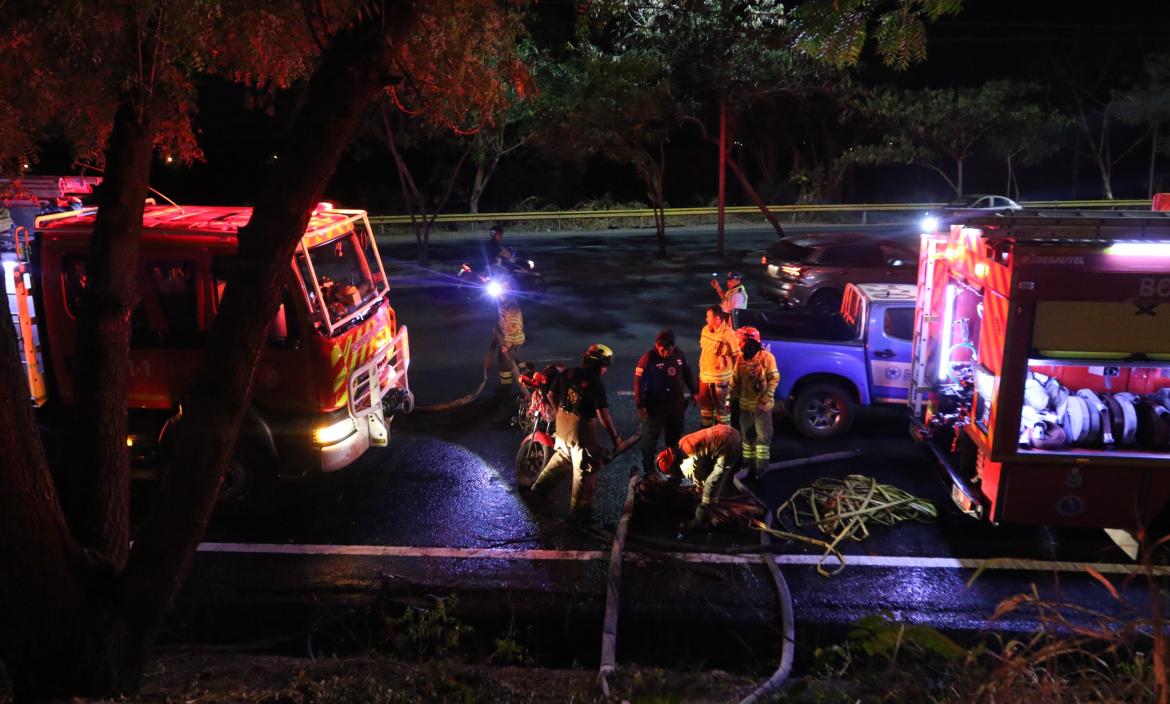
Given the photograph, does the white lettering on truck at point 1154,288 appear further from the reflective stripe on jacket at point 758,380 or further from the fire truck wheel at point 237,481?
the fire truck wheel at point 237,481

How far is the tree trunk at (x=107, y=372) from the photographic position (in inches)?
174

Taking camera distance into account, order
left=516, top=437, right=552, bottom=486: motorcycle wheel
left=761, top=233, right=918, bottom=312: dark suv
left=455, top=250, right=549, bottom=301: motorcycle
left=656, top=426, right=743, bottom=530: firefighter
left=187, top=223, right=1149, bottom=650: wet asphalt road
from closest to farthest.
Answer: left=187, top=223, right=1149, bottom=650: wet asphalt road, left=656, top=426, right=743, bottom=530: firefighter, left=516, top=437, right=552, bottom=486: motorcycle wheel, left=761, top=233, right=918, bottom=312: dark suv, left=455, top=250, right=549, bottom=301: motorcycle

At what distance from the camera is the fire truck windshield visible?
26.0 feet

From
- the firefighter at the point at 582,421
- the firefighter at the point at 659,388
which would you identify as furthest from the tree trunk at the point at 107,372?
the firefighter at the point at 659,388

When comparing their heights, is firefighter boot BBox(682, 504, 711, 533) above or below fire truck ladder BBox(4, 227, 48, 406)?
below

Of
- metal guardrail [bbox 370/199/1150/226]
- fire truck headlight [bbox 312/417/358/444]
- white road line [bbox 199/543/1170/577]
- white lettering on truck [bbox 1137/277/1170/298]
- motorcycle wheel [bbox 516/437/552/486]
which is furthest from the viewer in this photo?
metal guardrail [bbox 370/199/1150/226]

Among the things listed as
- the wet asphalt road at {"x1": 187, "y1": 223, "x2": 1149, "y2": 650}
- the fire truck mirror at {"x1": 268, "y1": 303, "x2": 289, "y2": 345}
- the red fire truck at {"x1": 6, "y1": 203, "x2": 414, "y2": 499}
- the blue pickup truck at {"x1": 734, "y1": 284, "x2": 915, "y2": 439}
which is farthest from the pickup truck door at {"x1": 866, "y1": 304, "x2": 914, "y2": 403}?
the fire truck mirror at {"x1": 268, "y1": 303, "x2": 289, "y2": 345}

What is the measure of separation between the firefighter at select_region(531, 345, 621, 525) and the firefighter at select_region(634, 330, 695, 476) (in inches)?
27.6

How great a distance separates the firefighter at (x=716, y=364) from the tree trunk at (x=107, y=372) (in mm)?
5443

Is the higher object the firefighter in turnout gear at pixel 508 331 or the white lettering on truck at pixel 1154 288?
the white lettering on truck at pixel 1154 288

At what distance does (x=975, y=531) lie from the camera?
7453mm

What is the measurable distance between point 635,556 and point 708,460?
3.26 feet

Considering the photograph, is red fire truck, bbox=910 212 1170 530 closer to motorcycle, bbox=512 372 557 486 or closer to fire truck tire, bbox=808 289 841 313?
motorcycle, bbox=512 372 557 486

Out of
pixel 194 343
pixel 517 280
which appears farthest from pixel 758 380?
pixel 517 280
